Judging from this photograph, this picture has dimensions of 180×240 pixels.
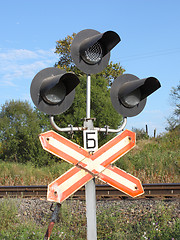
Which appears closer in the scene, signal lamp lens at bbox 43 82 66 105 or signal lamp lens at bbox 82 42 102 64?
signal lamp lens at bbox 43 82 66 105

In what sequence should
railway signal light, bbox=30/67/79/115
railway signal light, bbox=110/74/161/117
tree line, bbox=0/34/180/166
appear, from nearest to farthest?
railway signal light, bbox=30/67/79/115, railway signal light, bbox=110/74/161/117, tree line, bbox=0/34/180/166

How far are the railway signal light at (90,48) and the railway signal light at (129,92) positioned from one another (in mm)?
353

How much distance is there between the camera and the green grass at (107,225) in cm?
492

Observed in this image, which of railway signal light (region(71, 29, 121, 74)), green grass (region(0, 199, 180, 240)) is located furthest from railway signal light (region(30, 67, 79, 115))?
green grass (region(0, 199, 180, 240))

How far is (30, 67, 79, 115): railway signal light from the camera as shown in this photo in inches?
133

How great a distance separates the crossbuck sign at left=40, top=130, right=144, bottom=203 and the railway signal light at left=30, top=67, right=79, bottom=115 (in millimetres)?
349

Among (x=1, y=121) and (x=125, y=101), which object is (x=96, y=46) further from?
(x=1, y=121)

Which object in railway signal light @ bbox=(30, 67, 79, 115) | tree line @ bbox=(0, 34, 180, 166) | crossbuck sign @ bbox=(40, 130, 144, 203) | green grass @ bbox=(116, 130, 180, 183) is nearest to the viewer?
crossbuck sign @ bbox=(40, 130, 144, 203)

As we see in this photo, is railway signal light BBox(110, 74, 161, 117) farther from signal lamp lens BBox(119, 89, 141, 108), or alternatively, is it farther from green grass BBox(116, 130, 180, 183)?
green grass BBox(116, 130, 180, 183)

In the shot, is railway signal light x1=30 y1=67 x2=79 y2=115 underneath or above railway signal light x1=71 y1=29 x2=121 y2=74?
underneath

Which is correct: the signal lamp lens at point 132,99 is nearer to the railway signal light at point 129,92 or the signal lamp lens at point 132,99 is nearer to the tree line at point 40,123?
the railway signal light at point 129,92

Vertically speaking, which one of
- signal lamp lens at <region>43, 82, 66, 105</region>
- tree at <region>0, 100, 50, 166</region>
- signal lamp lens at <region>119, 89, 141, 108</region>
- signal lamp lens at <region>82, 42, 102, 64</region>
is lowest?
signal lamp lens at <region>43, 82, 66, 105</region>

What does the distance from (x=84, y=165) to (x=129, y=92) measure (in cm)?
110

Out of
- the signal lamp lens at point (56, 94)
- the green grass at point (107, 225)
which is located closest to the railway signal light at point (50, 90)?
the signal lamp lens at point (56, 94)
